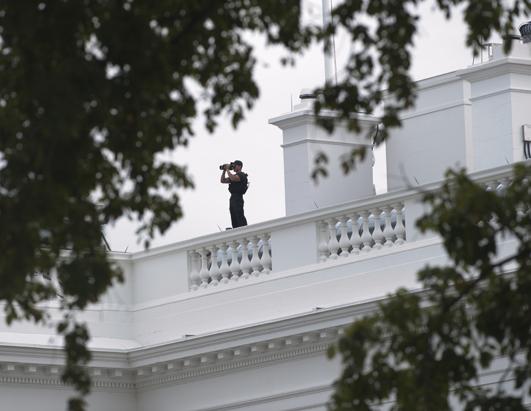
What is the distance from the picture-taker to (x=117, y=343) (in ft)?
94.0

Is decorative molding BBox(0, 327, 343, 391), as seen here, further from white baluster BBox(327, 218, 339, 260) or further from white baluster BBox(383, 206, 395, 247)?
white baluster BBox(383, 206, 395, 247)

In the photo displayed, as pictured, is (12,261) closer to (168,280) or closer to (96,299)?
(96,299)

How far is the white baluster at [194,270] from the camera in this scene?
28578 millimetres

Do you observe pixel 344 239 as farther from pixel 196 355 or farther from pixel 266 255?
pixel 196 355

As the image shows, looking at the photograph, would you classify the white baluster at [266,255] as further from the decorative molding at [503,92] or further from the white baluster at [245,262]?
the decorative molding at [503,92]

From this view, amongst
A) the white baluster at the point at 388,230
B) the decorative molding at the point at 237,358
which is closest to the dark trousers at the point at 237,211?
the decorative molding at the point at 237,358

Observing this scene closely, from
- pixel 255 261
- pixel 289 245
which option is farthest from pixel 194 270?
pixel 289 245

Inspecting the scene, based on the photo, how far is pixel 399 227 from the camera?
26.1 metres

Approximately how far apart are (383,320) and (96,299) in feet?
6.08

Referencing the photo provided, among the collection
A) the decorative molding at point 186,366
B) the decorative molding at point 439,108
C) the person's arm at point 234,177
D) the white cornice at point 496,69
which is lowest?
the decorative molding at point 186,366

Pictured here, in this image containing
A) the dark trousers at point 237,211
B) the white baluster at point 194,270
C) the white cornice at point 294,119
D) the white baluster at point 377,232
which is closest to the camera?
the white baluster at point 377,232

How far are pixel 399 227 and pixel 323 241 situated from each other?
135 centimetres

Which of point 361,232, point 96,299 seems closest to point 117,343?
point 361,232

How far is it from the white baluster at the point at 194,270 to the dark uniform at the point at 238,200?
1584 mm
